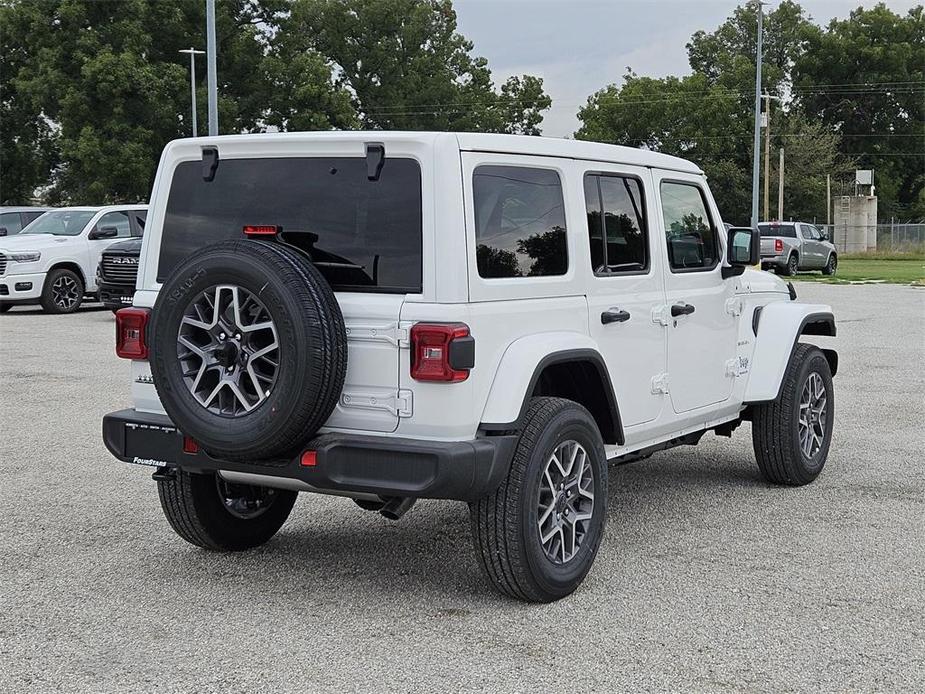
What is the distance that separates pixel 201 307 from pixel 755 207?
3193cm

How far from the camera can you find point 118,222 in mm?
20641

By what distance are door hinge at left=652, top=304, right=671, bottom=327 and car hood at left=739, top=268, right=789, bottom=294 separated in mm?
1073

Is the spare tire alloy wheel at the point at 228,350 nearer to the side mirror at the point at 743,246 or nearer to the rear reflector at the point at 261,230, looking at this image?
the rear reflector at the point at 261,230

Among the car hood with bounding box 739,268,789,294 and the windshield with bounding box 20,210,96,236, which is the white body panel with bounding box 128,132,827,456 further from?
the windshield with bounding box 20,210,96,236

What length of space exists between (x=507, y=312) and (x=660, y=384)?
148 cm

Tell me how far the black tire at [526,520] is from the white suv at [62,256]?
16336 mm

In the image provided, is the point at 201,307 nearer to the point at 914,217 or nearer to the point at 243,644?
the point at 243,644

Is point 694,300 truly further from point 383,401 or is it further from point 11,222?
point 11,222

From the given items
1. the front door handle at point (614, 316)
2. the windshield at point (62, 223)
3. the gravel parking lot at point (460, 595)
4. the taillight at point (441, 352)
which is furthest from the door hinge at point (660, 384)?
the windshield at point (62, 223)

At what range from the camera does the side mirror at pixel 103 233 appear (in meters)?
20.5

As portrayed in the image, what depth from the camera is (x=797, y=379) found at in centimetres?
741

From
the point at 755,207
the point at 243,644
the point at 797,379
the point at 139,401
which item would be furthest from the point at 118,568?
the point at 755,207

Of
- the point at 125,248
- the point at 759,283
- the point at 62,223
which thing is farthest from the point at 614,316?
the point at 62,223

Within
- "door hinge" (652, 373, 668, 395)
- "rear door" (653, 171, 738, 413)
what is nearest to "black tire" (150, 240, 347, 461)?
"door hinge" (652, 373, 668, 395)
